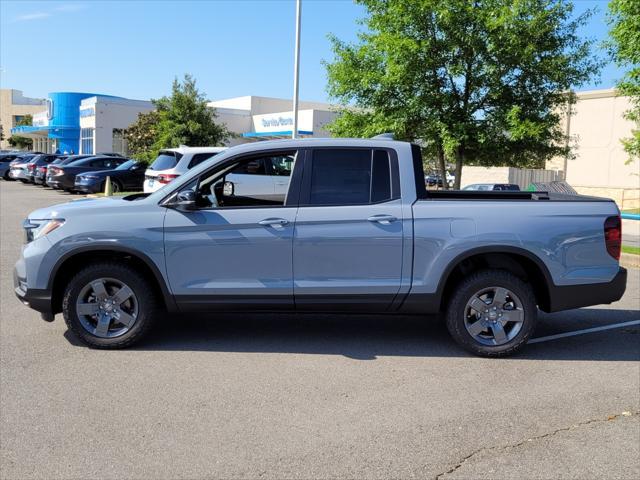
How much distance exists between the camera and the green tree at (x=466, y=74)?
13.7 metres

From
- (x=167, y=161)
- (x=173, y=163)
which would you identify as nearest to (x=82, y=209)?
(x=173, y=163)

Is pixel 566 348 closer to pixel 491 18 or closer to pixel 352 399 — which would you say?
pixel 352 399

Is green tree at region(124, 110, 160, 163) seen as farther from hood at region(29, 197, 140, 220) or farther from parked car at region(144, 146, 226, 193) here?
hood at region(29, 197, 140, 220)

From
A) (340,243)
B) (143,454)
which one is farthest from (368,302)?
(143,454)

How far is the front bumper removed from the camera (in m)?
5.83

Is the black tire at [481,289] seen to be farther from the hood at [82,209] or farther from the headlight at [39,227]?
the headlight at [39,227]

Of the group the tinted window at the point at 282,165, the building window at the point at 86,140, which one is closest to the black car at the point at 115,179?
the tinted window at the point at 282,165

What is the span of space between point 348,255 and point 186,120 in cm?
2743

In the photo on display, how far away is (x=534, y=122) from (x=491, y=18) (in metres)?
2.49

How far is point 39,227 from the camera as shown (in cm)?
585

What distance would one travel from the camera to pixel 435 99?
47.6 ft

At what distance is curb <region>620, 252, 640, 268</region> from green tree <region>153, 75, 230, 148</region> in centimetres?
2274

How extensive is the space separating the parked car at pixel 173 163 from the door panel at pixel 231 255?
8.05 m

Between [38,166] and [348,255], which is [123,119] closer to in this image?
[38,166]
